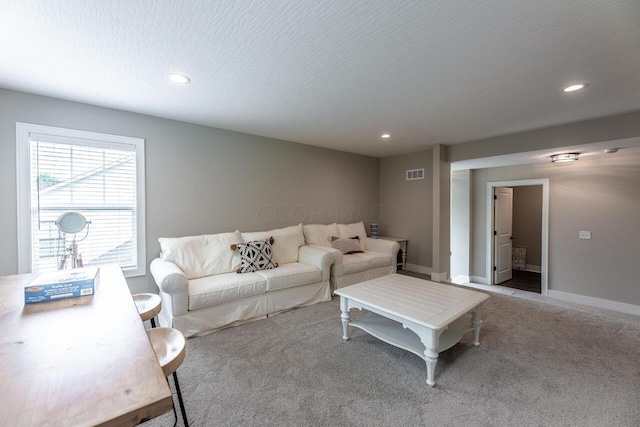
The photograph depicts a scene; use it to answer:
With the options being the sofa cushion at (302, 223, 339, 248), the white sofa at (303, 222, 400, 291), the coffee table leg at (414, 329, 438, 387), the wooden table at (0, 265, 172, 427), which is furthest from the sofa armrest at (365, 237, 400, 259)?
the wooden table at (0, 265, 172, 427)

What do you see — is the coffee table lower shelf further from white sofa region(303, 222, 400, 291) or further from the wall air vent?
the wall air vent

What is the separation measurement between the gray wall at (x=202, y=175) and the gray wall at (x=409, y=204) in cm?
101

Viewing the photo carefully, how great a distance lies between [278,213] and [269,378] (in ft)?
8.81

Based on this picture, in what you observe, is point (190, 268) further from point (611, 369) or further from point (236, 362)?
point (611, 369)

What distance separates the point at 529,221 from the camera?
649 cm

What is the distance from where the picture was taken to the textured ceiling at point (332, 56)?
152 centimetres

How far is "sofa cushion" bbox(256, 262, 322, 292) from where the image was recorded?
3180mm

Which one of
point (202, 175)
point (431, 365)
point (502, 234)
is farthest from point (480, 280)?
point (202, 175)

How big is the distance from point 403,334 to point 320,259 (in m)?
1.55

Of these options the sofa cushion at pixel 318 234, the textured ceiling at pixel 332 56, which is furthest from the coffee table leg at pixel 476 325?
the sofa cushion at pixel 318 234

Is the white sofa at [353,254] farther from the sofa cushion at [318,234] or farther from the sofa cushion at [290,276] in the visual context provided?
the sofa cushion at [290,276]

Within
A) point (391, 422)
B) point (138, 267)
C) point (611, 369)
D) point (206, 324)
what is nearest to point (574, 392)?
point (611, 369)

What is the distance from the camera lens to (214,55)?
76.7 inches

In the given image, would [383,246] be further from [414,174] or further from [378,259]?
[414,174]
